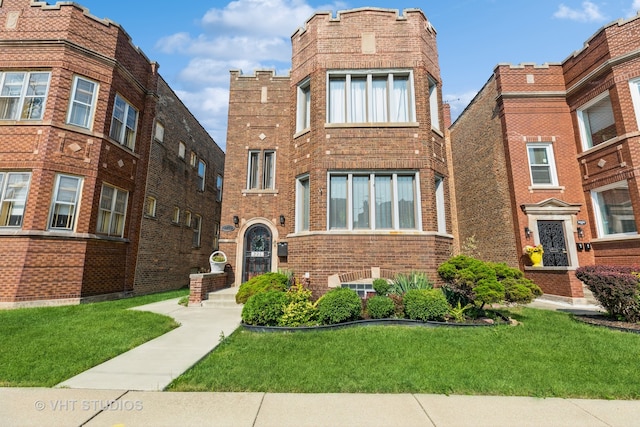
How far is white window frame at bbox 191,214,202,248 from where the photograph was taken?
56.4 feet

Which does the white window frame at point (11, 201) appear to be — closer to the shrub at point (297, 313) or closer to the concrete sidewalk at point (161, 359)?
the concrete sidewalk at point (161, 359)

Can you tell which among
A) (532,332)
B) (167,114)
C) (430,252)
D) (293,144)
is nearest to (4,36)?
(167,114)

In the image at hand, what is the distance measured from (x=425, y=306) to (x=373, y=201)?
3.44 meters

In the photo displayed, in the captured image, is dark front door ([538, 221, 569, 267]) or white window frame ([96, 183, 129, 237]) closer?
white window frame ([96, 183, 129, 237])

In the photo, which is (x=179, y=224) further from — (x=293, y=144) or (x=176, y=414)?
(x=176, y=414)

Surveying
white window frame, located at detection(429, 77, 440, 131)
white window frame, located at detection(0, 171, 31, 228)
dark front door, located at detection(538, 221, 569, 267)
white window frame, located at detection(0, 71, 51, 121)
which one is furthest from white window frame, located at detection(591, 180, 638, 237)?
white window frame, located at detection(0, 71, 51, 121)

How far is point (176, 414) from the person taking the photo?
2967mm

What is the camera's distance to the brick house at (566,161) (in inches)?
414

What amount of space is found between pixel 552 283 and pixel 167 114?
18410 millimetres

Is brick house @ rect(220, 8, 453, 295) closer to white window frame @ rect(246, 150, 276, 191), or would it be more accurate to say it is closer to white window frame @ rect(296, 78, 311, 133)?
white window frame @ rect(296, 78, 311, 133)

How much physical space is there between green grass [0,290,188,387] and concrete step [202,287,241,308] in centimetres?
179

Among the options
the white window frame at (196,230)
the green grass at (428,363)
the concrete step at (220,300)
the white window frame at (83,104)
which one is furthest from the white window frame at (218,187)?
the green grass at (428,363)

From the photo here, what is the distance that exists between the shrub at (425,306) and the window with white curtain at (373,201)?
2.49m

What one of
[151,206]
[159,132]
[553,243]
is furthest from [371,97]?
[151,206]
